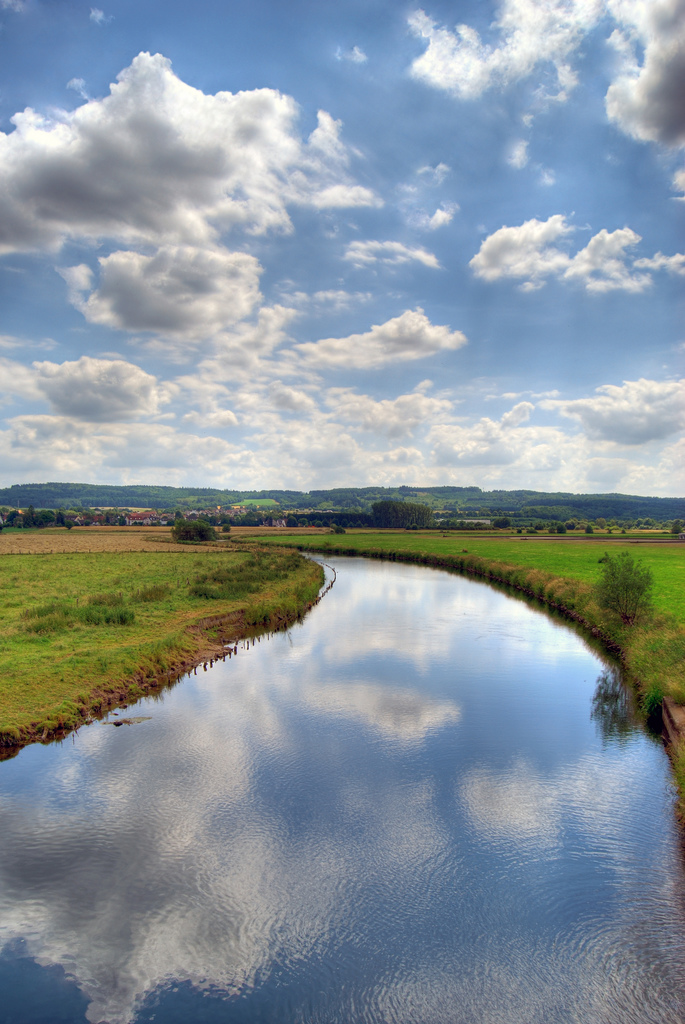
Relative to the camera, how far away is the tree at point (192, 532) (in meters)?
102

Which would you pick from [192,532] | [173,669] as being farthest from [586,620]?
[192,532]

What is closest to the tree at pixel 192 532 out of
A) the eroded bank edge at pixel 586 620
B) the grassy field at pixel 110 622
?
the eroded bank edge at pixel 586 620

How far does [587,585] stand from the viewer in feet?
→ 142

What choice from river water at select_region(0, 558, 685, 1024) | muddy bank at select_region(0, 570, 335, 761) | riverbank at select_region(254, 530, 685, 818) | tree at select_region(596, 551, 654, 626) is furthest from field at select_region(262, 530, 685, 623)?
muddy bank at select_region(0, 570, 335, 761)

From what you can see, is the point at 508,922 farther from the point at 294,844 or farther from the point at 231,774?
the point at 231,774

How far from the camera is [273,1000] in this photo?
905 centimetres

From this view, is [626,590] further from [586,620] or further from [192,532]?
[192,532]

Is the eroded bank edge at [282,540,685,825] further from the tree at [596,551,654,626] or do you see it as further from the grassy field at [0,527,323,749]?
the grassy field at [0,527,323,749]

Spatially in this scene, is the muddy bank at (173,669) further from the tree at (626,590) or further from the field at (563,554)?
the field at (563,554)

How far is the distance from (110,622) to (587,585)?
3397cm

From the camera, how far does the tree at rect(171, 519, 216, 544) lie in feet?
334

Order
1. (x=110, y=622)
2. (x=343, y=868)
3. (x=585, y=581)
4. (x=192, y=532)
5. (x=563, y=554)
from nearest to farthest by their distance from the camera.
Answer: (x=343, y=868)
(x=110, y=622)
(x=585, y=581)
(x=563, y=554)
(x=192, y=532)

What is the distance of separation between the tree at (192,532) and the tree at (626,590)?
268 feet

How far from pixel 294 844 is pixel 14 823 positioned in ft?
22.4
